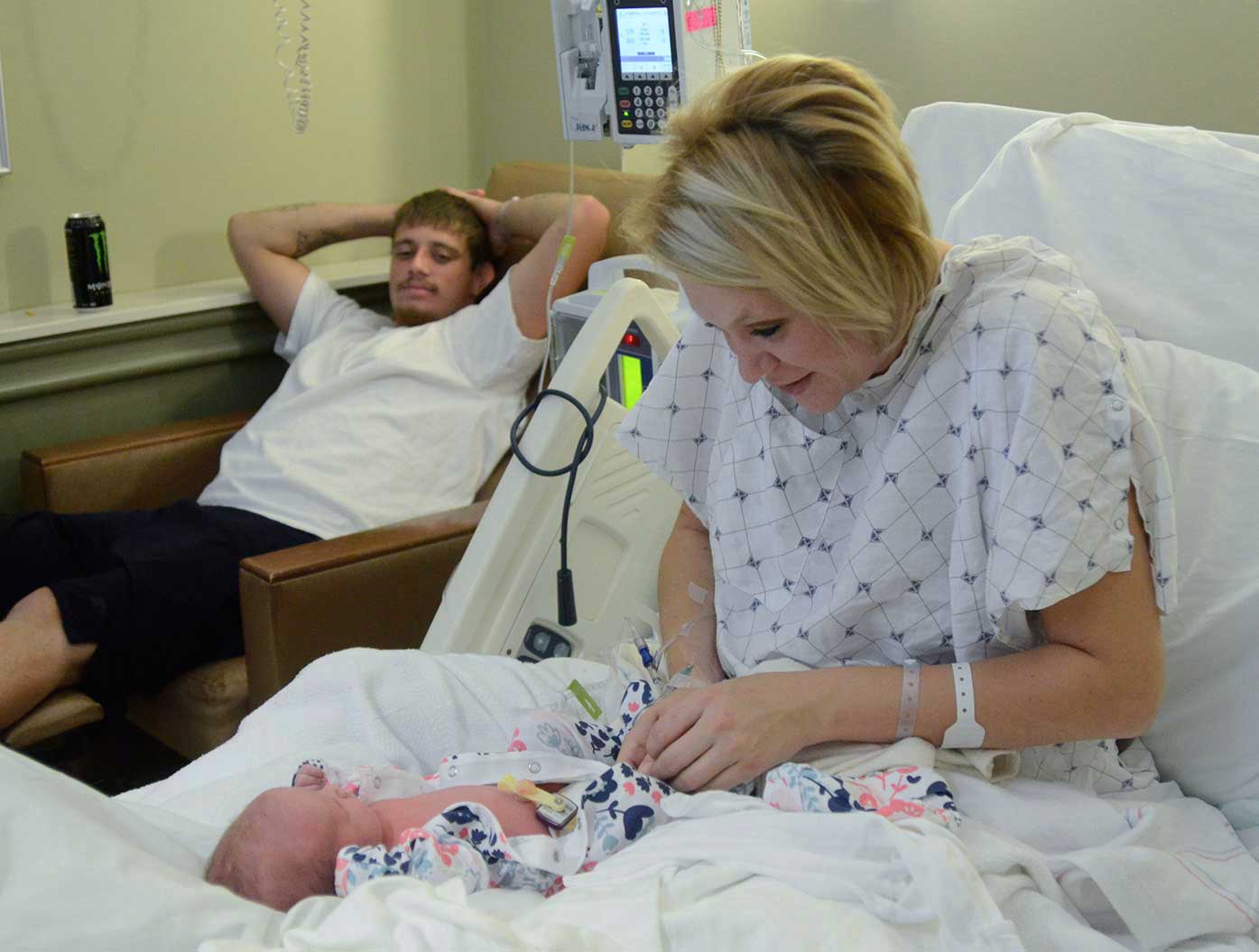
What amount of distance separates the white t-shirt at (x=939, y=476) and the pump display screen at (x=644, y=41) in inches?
30.1

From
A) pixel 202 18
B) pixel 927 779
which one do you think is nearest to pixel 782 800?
pixel 927 779

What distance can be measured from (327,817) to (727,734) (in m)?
0.39

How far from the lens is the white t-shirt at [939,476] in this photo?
1.21 m

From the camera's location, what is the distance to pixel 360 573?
2279 millimetres

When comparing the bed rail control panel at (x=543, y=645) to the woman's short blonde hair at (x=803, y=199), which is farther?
the bed rail control panel at (x=543, y=645)

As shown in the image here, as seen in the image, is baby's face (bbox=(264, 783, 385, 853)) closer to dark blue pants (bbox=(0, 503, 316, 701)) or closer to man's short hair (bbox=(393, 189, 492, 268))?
dark blue pants (bbox=(0, 503, 316, 701))

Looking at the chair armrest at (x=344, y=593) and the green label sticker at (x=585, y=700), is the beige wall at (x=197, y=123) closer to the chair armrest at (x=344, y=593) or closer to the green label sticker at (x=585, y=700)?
the chair armrest at (x=344, y=593)

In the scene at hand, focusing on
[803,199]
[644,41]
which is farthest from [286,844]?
[644,41]

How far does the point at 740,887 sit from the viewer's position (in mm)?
1059

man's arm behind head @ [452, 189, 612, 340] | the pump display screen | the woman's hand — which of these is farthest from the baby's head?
the woman's hand

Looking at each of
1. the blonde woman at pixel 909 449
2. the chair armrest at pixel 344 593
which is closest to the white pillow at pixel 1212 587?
the blonde woman at pixel 909 449

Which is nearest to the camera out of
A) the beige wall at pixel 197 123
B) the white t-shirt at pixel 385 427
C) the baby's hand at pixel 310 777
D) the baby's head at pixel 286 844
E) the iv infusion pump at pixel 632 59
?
the baby's head at pixel 286 844

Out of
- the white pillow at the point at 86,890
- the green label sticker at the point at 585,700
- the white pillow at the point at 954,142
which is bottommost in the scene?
the green label sticker at the point at 585,700

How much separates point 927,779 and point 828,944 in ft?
0.98
